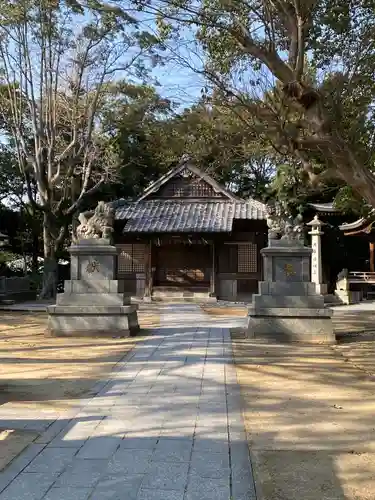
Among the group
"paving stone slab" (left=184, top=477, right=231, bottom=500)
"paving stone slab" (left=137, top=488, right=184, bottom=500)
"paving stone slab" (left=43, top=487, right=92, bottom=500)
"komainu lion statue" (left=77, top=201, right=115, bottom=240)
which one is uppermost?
"komainu lion statue" (left=77, top=201, right=115, bottom=240)

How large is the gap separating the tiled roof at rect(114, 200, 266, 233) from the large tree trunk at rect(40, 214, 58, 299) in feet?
11.4

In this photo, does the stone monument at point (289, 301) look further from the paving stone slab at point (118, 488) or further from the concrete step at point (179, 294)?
the concrete step at point (179, 294)

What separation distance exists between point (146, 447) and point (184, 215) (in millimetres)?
21808

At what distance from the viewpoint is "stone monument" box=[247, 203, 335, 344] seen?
12492mm

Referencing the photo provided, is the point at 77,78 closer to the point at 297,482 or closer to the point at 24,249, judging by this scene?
the point at 24,249

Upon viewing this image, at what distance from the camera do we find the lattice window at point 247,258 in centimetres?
2583

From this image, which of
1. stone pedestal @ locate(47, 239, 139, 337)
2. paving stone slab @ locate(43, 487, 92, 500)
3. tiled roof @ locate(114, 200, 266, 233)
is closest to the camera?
paving stone slab @ locate(43, 487, 92, 500)

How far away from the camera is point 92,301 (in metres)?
12.9

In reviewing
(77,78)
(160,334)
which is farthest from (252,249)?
(160,334)

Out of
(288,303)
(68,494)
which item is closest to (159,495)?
(68,494)

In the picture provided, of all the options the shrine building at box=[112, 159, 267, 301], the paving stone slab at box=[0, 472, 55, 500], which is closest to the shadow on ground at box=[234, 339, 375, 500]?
the paving stone slab at box=[0, 472, 55, 500]

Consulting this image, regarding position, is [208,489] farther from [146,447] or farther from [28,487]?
[28,487]

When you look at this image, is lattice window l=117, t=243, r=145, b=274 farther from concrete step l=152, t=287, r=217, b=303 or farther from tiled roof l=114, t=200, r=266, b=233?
concrete step l=152, t=287, r=217, b=303

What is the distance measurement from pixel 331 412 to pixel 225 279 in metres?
19.7
